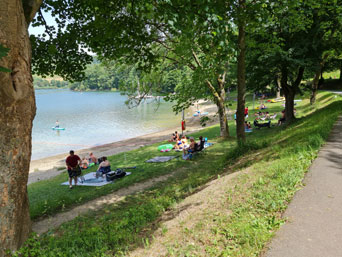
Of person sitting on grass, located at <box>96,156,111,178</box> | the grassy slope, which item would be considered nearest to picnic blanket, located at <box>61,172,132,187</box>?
person sitting on grass, located at <box>96,156,111,178</box>

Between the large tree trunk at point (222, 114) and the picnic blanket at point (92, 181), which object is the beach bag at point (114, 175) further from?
the large tree trunk at point (222, 114)

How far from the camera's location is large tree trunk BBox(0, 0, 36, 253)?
4.51 metres

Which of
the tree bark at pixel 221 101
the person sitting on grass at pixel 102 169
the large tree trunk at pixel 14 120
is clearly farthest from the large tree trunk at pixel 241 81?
the large tree trunk at pixel 14 120

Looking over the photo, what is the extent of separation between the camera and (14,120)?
15.6 feet

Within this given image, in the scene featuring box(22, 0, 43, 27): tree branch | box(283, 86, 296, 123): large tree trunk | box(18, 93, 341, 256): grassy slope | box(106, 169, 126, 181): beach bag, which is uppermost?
box(22, 0, 43, 27): tree branch

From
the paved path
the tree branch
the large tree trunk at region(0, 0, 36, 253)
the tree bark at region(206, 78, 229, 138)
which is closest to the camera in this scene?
the paved path

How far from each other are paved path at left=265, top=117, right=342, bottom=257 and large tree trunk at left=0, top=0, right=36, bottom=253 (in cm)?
431

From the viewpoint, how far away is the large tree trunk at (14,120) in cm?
451

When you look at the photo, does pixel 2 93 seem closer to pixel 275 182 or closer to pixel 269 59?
pixel 275 182

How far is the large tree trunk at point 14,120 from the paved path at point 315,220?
4.31 metres

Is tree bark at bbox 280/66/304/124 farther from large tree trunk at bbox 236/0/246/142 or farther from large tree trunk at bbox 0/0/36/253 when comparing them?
large tree trunk at bbox 0/0/36/253

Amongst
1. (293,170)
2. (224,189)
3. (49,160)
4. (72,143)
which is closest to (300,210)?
(293,170)

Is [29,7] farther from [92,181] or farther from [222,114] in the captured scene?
[222,114]

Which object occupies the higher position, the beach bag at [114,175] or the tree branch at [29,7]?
the tree branch at [29,7]
